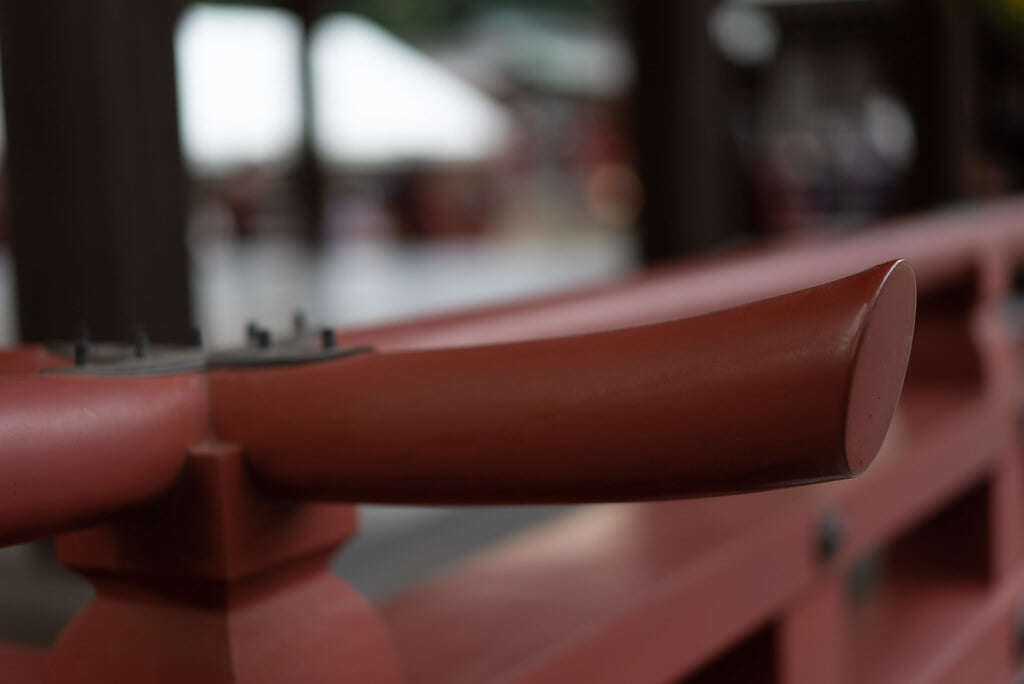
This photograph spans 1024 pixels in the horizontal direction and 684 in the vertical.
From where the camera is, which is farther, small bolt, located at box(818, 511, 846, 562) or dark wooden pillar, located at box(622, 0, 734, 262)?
dark wooden pillar, located at box(622, 0, 734, 262)

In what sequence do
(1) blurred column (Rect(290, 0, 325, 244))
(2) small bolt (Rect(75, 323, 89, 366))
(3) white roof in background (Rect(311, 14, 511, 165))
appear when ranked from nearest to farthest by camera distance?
(2) small bolt (Rect(75, 323, 89, 366)) → (1) blurred column (Rect(290, 0, 325, 244)) → (3) white roof in background (Rect(311, 14, 511, 165))

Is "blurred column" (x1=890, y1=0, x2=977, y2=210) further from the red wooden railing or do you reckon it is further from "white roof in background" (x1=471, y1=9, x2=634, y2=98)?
"white roof in background" (x1=471, y1=9, x2=634, y2=98)

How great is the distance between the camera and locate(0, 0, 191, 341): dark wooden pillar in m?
0.85

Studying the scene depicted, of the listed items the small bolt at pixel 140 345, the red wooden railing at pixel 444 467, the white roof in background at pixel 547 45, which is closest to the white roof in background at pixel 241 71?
the white roof in background at pixel 547 45

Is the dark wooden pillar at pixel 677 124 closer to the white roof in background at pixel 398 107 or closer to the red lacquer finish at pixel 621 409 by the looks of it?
the red lacquer finish at pixel 621 409

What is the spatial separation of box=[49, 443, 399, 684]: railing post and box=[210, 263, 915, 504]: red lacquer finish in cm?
3

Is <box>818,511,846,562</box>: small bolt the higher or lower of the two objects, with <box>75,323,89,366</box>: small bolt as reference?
lower

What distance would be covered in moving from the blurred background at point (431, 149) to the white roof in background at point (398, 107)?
0.13 ft

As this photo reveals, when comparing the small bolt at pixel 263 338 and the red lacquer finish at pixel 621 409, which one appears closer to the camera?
the red lacquer finish at pixel 621 409

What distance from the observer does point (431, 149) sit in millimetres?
14000

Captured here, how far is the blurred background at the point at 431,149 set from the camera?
0.88m

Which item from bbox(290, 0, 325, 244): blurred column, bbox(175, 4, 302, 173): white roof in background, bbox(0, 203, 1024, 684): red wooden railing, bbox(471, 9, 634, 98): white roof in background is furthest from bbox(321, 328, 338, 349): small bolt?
bbox(471, 9, 634, 98): white roof in background

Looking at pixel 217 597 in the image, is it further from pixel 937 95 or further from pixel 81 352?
pixel 937 95

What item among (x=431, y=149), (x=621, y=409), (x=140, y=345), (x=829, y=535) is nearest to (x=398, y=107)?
(x=431, y=149)
